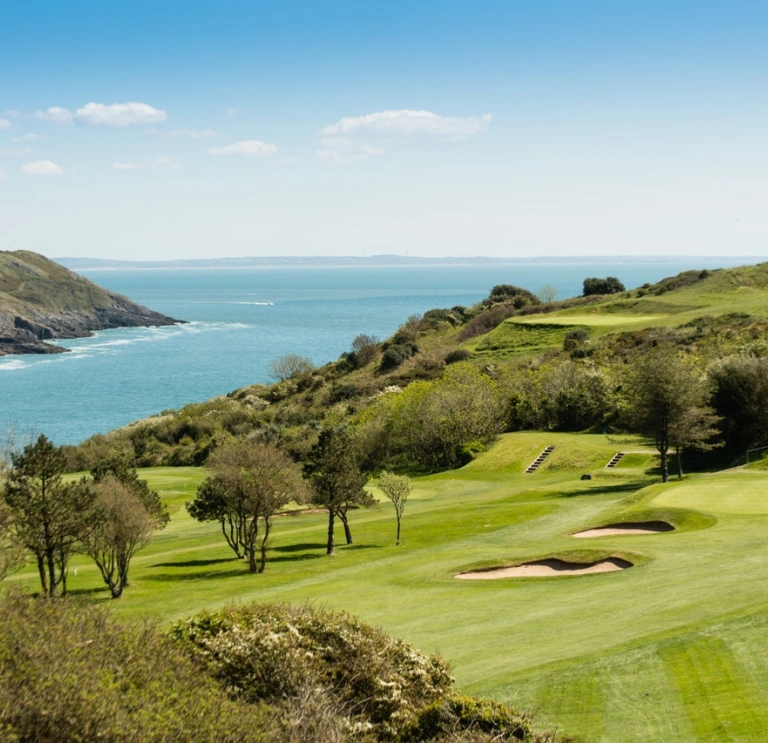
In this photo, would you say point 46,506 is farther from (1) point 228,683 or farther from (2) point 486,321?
(2) point 486,321

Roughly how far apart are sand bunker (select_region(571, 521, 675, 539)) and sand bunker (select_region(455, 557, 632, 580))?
4.98 m

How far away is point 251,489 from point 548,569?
45.0 feet

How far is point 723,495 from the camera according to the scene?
36.7 meters

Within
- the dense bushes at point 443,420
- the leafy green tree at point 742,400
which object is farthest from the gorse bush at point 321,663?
the dense bushes at point 443,420

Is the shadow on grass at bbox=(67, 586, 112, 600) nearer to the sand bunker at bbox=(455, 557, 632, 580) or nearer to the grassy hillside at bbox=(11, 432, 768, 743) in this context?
the grassy hillside at bbox=(11, 432, 768, 743)

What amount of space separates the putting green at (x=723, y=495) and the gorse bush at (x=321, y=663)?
22603 millimetres

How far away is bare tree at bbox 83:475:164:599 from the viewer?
3186 centimetres

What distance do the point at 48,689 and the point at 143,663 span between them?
81.4 inches

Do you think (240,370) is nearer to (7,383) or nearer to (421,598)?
(7,383)

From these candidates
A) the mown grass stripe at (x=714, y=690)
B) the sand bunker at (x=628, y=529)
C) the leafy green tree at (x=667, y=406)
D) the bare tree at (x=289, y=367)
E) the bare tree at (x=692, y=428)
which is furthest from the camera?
the bare tree at (x=289, y=367)

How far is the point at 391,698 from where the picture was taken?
14461 mm

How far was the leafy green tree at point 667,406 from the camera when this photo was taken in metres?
47.0

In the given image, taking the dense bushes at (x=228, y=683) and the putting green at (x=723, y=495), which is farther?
the putting green at (x=723, y=495)

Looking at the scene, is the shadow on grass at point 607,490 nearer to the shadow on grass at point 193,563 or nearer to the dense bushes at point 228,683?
the shadow on grass at point 193,563
